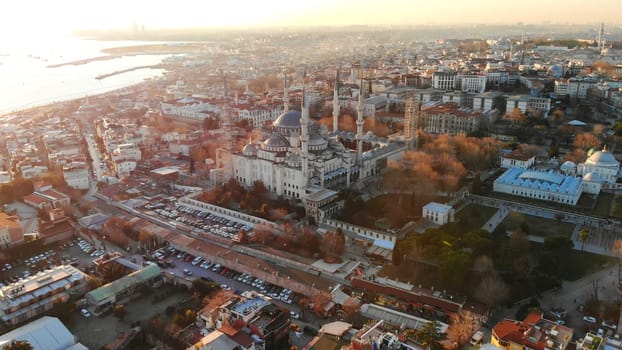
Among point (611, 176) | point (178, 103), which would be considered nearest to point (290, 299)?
point (611, 176)

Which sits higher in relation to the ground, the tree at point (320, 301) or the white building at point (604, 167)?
the white building at point (604, 167)

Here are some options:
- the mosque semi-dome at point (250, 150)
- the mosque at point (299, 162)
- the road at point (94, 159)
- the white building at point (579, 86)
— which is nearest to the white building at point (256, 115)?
the road at point (94, 159)

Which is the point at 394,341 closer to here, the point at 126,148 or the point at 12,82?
the point at 126,148

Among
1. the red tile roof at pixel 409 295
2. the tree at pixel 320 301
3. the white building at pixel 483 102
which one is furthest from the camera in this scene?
the white building at pixel 483 102

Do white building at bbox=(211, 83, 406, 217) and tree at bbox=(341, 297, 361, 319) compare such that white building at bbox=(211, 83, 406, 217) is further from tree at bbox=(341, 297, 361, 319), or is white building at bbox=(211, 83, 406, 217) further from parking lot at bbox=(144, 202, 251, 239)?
tree at bbox=(341, 297, 361, 319)

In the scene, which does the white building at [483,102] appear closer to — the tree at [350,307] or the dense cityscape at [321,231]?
the dense cityscape at [321,231]

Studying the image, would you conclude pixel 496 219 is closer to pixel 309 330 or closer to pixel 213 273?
pixel 309 330

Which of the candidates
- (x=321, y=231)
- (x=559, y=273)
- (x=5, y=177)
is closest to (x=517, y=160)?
(x=559, y=273)
